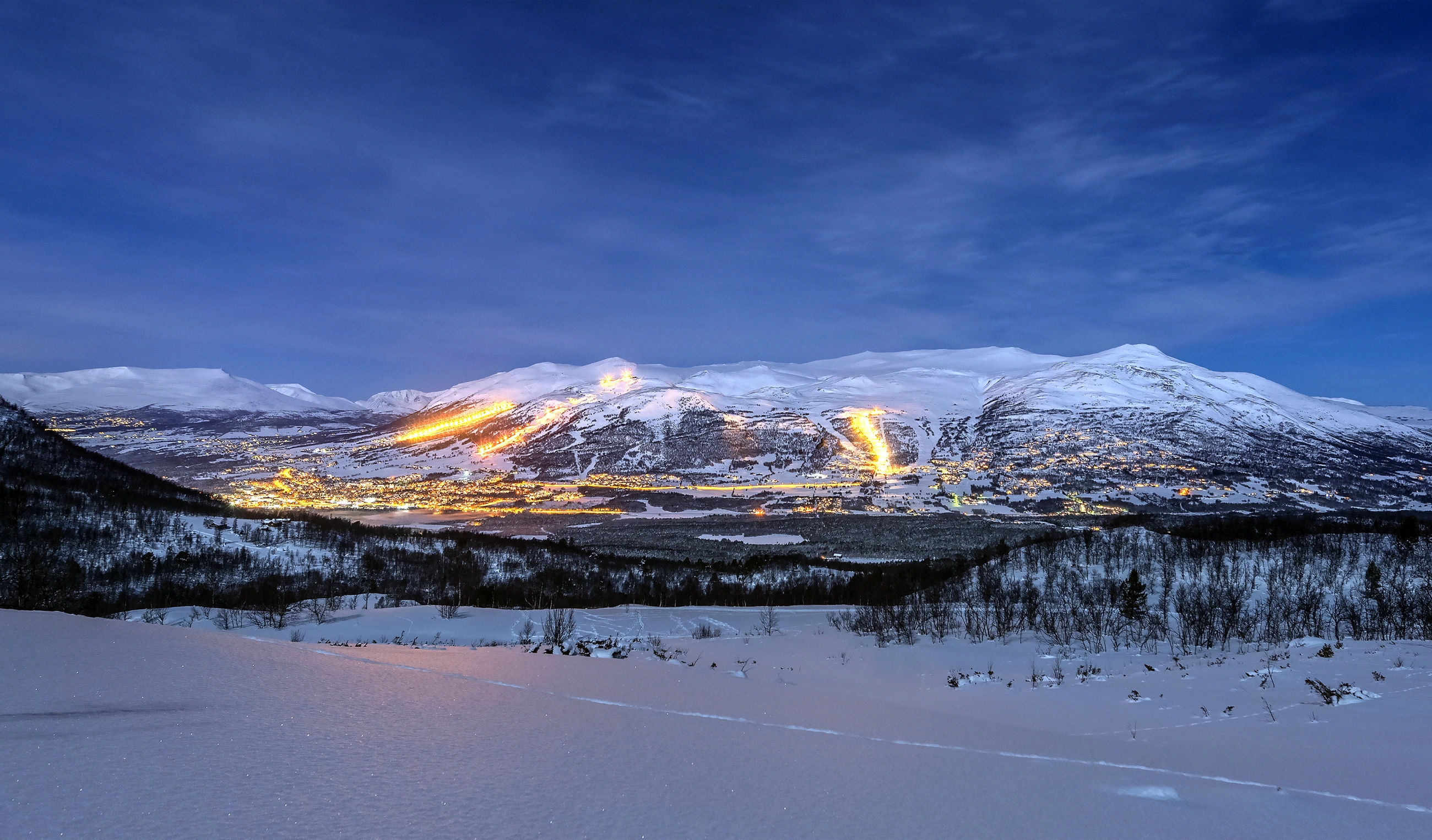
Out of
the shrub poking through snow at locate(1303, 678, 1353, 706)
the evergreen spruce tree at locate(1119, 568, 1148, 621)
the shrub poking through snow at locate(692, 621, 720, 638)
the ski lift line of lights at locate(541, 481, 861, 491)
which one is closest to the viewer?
the shrub poking through snow at locate(1303, 678, 1353, 706)

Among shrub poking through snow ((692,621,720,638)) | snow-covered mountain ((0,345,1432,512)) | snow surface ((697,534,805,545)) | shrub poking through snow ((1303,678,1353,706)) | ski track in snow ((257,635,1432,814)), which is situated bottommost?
snow surface ((697,534,805,545))

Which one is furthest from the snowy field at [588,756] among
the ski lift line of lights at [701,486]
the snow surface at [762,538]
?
the ski lift line of lights at [701,486]

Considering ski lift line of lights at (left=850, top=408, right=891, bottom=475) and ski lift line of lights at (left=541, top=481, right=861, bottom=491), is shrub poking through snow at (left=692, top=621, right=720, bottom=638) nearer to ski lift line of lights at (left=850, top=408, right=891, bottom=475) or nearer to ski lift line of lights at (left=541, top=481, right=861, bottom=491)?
ski lift line of lights at (left=541, top=481, right=861, bottom=491)

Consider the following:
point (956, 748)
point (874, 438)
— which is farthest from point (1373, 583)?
point (874, 438)

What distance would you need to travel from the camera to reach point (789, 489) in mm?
124750

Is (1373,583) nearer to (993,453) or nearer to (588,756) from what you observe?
(588,756)

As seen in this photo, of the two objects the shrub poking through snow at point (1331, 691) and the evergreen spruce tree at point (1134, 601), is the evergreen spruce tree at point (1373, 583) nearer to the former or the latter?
the evergreen spruce tree at point (1134, 601)

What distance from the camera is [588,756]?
113 inches

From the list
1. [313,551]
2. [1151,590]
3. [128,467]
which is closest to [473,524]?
[128,467]

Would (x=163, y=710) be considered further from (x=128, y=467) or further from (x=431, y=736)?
(x=128, y=467)

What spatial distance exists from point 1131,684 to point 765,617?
1182 centimetres

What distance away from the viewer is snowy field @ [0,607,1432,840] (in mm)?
2086

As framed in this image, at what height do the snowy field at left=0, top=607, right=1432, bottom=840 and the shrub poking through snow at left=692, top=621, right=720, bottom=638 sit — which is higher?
the snowy field at left=0, top=607, right=1432, bottom=840

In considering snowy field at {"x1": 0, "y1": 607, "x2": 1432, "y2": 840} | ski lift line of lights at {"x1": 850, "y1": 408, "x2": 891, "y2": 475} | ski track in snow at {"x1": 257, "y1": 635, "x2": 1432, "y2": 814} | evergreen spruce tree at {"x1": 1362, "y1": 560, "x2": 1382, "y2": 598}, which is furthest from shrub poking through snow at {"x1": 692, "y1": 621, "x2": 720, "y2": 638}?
ski lift line of lights at {"x1": 850, "y1": 408, "x2": 891, "y2": 475}
